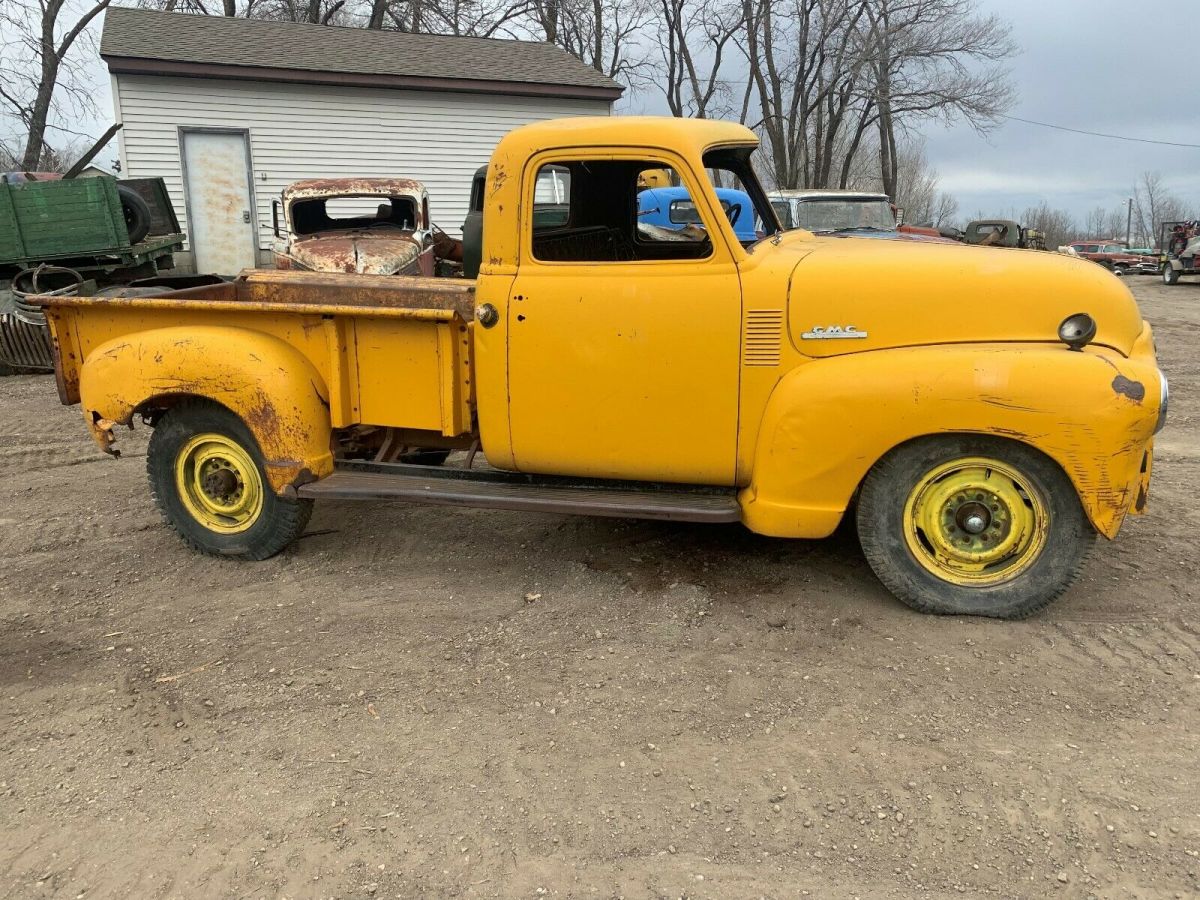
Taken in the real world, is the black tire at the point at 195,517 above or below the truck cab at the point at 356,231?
below

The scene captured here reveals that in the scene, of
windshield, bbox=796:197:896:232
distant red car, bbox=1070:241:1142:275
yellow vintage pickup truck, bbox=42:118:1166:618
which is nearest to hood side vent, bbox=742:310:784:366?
yellow vintage pickup truck, bbox=42:118:1166:618

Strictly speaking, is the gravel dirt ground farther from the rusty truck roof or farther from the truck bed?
the rusty truck roof

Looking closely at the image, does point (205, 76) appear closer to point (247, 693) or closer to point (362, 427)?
point (362, 427)

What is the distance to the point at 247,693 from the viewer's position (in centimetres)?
330

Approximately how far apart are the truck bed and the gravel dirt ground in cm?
83

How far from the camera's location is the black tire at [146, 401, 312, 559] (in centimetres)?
443

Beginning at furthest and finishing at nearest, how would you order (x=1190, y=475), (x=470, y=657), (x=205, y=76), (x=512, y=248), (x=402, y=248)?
1. (x=205, y=76)
2. (x=402, y=248)
3. (x=1190, y=475)
4. (x=512, y=248)
5. (x=470, y=657)

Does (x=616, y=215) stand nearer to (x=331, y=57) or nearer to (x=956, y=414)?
(x=956, y=414)

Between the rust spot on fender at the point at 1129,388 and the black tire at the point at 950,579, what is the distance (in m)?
0.35

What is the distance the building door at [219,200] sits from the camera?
14.9 metres

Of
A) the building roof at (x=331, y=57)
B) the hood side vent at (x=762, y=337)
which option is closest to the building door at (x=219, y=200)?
the building roof at (x=331, y=57)

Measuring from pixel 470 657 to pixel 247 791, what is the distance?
39.3 inches

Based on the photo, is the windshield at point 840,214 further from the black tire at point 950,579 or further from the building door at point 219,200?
the building door at point 219,200

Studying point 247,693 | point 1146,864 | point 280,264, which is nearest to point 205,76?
point 280,264
